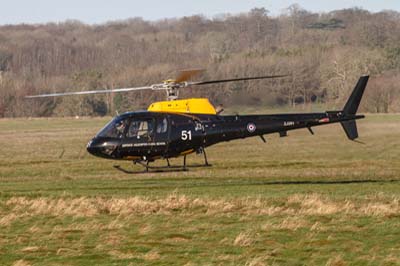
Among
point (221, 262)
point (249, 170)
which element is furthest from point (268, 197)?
point (249, 170)

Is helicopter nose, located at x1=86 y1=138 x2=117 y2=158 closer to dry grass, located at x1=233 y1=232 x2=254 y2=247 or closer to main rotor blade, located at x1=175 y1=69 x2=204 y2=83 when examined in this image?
main rotor blade, located at x1=175 y1=69 x2=204 y2=83

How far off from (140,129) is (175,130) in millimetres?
934

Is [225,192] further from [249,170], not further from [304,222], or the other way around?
[249,170]

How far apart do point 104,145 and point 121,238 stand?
9.75 meters

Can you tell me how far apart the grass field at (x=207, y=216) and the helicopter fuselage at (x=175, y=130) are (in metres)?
1.11

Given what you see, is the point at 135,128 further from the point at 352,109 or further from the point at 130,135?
the point at 352,109

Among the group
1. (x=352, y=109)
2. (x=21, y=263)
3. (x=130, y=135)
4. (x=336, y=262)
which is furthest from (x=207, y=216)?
(x=352, y=109)

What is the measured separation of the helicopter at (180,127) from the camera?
27.5 metres

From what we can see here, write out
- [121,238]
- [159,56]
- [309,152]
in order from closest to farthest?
[121,238] < [309,152] < [159,56]

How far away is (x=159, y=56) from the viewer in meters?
182

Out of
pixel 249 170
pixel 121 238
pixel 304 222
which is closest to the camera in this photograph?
pixel 121 238

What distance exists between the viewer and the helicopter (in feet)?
90.1

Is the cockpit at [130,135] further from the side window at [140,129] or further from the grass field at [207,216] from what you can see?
the grass field at [207,216]

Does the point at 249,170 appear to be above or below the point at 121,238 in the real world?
below
